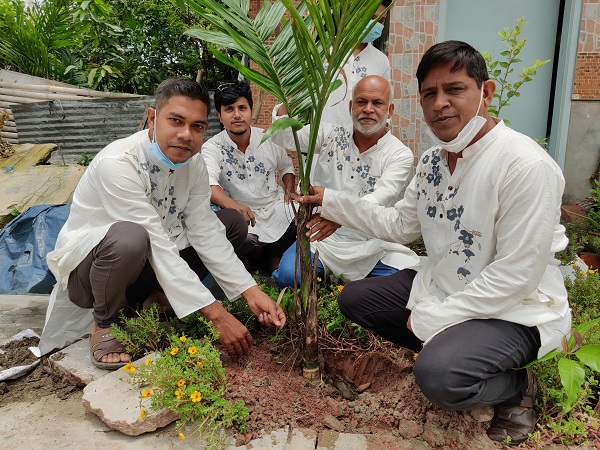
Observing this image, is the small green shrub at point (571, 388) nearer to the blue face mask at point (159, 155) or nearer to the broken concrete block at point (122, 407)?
the broken concrete block at point (122, 407)

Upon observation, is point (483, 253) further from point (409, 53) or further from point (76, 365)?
point (409, 53)

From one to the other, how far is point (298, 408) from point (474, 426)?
2.39 feet

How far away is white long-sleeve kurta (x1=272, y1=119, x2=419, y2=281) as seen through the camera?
3.07 meters

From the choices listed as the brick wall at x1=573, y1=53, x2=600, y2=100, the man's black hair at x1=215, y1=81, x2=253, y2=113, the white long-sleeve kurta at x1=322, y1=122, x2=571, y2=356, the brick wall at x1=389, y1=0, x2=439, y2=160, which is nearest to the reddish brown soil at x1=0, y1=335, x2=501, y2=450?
the white long-sleeve kurta at x1=322, y1=122, x2=571, y2=356

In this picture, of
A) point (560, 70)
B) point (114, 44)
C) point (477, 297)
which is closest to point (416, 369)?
point (477, 297)

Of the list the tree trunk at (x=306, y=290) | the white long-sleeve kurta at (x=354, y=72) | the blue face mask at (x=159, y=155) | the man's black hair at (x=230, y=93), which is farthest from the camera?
the white long-sleeve kurta at (x=354, y=72)

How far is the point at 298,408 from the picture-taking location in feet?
6.99

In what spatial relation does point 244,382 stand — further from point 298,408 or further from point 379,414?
point 379,414

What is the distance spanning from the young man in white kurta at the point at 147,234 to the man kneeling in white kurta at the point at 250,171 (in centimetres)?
106

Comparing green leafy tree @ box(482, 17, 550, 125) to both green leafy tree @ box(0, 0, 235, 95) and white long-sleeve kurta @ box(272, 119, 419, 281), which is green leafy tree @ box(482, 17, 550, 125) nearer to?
white long-sleeve kurta @ box(272, 119, 419, 281)

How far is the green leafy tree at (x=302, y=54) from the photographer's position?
1822 mm

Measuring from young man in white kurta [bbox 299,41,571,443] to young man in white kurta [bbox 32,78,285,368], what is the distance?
0.68 metres

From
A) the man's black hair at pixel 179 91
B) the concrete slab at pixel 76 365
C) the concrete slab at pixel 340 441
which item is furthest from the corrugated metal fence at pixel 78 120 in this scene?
the concrete slab at pixel 340 441

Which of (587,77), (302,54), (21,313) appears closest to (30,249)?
(21,313)
